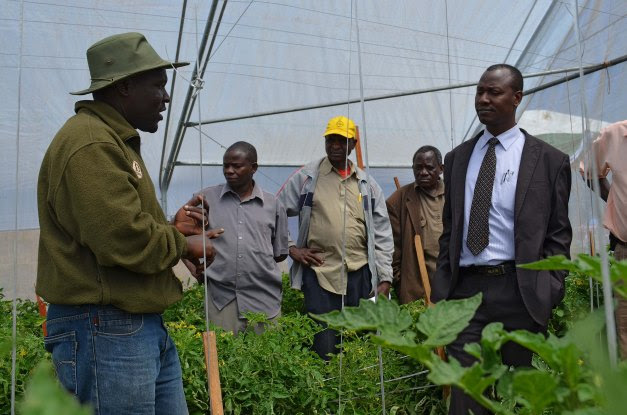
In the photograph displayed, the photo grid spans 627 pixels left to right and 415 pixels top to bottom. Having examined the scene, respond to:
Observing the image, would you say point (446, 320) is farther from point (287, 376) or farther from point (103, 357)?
point (287, 376)

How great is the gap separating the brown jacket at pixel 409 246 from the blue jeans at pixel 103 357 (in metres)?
2.99

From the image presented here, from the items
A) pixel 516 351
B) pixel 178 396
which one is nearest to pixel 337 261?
pixel 516 351

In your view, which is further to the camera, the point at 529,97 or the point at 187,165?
the point at 529,97

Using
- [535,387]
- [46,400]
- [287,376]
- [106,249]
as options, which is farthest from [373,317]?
[287,376]

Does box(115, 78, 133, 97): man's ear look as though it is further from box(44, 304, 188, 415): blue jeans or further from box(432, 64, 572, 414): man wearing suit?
box(432, 64, 572, 414): man wearing suit

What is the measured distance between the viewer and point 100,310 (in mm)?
Result: 2018

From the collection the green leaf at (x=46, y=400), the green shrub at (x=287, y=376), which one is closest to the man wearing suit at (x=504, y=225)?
the green shrub at (x=287, y=376)

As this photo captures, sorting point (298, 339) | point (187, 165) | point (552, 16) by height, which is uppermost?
point (552, 16)

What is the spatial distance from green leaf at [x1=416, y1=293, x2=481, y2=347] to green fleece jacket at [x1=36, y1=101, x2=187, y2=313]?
119cm

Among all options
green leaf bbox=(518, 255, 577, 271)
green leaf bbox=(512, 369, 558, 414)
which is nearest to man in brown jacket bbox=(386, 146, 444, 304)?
green leaf bbox=(518, 255, 577, 271)

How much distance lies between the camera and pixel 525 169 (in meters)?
2.90

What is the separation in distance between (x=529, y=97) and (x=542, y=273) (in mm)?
5102

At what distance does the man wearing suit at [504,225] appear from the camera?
9.34ft

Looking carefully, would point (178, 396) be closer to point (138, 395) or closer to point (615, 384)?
point (138, 395)
